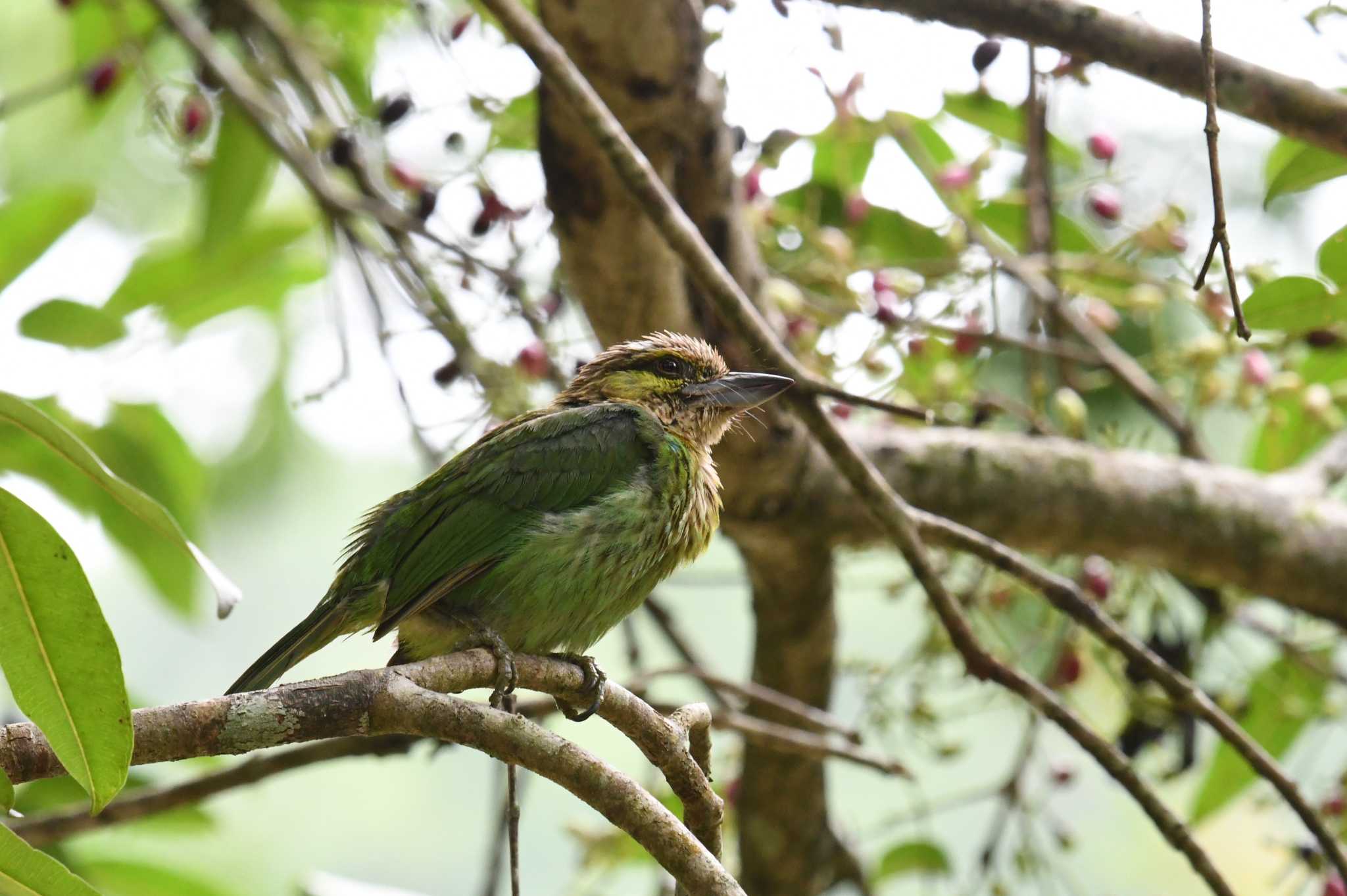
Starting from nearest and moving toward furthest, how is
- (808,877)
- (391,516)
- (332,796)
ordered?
(391,516) < (808,877) < (332,796)

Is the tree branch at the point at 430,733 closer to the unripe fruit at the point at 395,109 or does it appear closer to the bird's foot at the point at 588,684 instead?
the bird's foot at the point at 588,684

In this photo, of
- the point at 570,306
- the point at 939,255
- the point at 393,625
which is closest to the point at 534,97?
the point at 570,306

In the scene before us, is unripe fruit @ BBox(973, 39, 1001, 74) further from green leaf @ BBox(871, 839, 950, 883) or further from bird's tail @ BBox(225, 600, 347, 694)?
green leaf @ BBox(871, 839, 950, 883)

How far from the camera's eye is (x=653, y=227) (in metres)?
2.56

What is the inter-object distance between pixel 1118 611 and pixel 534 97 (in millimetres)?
1974

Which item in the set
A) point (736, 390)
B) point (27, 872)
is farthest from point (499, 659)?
point (736, 390)

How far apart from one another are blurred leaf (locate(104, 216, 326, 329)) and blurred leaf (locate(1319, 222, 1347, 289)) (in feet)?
8.80

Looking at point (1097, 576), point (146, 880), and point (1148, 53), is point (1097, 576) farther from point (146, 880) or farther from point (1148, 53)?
point (146, 880)

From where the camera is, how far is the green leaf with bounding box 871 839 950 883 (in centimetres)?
366

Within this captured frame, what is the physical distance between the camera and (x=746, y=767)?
3779 mm

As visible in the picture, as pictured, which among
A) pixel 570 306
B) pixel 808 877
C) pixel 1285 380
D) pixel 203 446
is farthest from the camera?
pixel 203 446

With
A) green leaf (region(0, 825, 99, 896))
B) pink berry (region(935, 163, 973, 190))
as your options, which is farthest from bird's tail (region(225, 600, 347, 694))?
pink berry (region(935, 163, 973, 190))

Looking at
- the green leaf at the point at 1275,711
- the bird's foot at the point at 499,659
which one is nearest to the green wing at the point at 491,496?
the bird's foot at the point at 499,659

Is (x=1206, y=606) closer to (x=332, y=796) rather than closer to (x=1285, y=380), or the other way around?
(x=1285, y=380)
